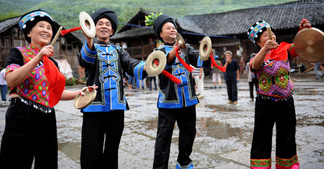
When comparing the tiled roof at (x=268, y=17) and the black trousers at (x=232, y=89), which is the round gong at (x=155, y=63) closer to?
the black trousers at (x=232, y=89)

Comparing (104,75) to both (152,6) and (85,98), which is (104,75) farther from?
(152,6)

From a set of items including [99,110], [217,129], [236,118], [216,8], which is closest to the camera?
[99,110]

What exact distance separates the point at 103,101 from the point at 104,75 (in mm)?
265

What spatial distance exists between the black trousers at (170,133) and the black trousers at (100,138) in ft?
1.61

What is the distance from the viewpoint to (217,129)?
17.3 feet

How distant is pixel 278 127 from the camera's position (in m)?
2.94

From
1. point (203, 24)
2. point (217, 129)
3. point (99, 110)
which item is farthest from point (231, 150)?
point (203, 24)

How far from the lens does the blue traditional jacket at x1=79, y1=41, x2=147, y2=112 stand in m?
2.58

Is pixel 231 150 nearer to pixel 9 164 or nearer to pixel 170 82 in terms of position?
pixel 170 82

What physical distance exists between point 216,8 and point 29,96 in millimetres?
73514

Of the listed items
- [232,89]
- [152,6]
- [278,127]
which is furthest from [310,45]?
[152,6]

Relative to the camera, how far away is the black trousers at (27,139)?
6.91ft

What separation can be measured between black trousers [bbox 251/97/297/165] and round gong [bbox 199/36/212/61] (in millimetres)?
853

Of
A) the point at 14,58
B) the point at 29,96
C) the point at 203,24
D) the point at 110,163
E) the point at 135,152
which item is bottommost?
the point at 135,152
